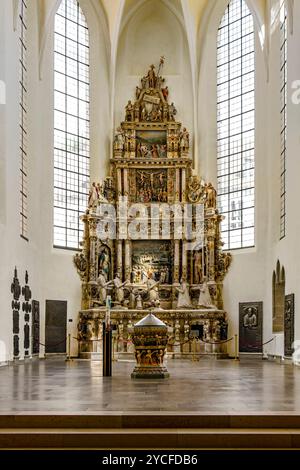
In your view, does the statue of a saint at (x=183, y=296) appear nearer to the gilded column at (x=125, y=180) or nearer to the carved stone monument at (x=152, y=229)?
the carved stone monument at (x=152, y=229)

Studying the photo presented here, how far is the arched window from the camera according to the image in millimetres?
27125

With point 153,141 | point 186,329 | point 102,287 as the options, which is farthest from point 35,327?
point 153,141

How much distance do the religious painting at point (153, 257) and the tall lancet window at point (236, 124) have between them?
2.64 m

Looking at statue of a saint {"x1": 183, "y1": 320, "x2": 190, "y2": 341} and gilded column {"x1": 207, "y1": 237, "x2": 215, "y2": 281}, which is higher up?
gilded column {"x1": 207, "y1": 237, "x2": 215, "y2": 281}

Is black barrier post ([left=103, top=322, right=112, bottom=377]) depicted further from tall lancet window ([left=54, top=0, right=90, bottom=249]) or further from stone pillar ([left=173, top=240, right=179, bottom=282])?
stone pillar ([left=173, top=240, right=179, bottom=282])

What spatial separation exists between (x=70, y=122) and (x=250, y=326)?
11.5 m

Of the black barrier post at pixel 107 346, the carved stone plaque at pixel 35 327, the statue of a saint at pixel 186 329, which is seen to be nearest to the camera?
the black barrier post at pixel 107 346

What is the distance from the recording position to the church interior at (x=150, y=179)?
25.7 meters

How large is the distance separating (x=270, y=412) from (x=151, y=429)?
1.56 metres

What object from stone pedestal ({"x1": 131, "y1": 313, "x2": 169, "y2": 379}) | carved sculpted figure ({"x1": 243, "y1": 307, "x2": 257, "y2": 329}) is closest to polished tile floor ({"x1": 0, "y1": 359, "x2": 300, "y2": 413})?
stone pedestal ({"x1": 131, "y1": 313, "x2": 169, "y2": 379})

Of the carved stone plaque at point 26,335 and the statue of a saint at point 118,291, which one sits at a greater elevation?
the statue of a saint at point 118,291

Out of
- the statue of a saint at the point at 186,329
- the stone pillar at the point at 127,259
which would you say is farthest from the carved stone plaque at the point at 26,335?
the statue of a saint at the point at 186,329

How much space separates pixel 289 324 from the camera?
24719mm

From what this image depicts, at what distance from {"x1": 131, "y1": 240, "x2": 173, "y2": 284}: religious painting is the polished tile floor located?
15.6 meters
